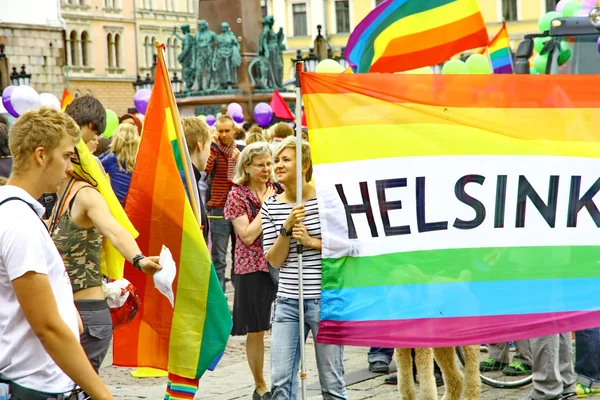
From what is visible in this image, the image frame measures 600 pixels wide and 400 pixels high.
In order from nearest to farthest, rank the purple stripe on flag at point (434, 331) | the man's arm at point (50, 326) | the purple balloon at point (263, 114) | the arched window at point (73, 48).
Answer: the man's arm at point (50, 326) → the purple stripe on flag at point (434, 331) → the purple balloon at point (263, 114) → the arched window at point (73, 48)

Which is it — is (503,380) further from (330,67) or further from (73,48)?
(73,48)

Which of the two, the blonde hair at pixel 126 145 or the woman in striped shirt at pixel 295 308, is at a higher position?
the blonde hair at pixel 126 145

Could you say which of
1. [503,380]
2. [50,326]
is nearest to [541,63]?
[503,380]


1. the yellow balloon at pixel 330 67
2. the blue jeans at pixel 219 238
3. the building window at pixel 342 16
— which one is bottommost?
the blue jeans at pixel 219 238

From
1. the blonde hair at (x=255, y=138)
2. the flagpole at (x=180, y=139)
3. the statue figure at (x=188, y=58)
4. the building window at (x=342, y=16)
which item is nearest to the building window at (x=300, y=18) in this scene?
the building window at (x=342, y=16)

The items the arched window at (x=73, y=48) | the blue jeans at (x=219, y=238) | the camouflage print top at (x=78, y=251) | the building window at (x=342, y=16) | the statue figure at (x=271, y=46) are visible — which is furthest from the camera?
the arched window at (x=73, y=48)

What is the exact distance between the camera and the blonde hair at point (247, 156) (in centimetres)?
781

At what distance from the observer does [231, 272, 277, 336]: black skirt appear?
776cm

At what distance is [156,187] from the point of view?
20.1ft

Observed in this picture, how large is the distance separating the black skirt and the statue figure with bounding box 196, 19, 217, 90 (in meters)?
19.4

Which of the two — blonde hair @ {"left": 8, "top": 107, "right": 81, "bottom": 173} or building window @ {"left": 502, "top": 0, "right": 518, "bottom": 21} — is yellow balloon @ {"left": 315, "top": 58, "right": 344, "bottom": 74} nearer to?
blonde hair @ {"left": 8, "top": 107, "right": 81, "bottom": 173}

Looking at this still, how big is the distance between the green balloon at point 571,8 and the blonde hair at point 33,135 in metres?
11.4

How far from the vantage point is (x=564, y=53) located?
43.1 feet

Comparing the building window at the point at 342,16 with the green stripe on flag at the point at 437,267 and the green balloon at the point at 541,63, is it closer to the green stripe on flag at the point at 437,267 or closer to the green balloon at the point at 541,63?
the green balloon at the point at 541,63
